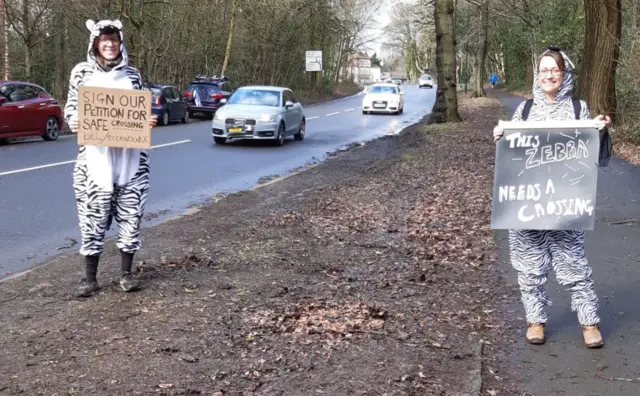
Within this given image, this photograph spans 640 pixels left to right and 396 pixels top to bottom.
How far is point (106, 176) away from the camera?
18.0ft

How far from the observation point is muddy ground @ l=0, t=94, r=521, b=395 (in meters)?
4.05

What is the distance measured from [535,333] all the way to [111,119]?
10.9ft

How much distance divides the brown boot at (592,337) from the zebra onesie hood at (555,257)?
1.5 inches

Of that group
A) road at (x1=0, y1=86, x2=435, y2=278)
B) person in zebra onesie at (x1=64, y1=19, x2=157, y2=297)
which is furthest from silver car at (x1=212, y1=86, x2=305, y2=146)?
person in zebra onesie at (x1=64, y1=19, x2=157, y2=297)

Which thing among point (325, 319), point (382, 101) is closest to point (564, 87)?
point (325, 319)

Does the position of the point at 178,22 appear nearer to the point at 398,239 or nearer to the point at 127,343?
the point at 398,239

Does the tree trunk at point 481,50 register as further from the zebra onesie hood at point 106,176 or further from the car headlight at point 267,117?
the zebra onesie hood at point 106,176

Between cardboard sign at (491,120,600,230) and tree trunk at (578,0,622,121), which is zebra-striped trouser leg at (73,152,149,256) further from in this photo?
tree trunk at (578,0,622,121)

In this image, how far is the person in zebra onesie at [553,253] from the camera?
4605mm

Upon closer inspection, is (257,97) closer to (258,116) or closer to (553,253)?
(258,116)

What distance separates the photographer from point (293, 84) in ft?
189

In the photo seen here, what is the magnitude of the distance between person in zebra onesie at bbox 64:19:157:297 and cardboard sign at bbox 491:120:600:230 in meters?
2.64

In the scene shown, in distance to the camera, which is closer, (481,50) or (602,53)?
(602,53)

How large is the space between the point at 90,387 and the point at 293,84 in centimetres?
5466
